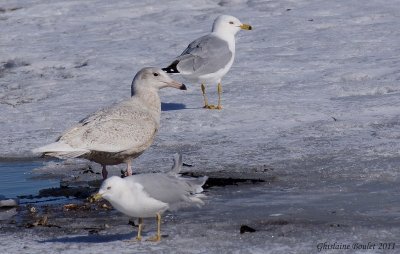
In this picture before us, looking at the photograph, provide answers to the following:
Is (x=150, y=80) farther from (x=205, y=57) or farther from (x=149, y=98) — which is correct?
(x=205, y=57)

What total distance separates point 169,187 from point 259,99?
217 inches

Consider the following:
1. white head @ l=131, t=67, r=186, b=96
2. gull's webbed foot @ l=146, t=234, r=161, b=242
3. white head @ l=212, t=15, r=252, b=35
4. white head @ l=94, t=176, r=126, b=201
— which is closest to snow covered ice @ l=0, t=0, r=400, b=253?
gull's webbed foot @ l=146, t=234, r=161, b=242

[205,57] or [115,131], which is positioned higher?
[115,131]

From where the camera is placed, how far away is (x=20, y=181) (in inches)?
→ 363

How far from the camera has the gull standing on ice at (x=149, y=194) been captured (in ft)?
21.2

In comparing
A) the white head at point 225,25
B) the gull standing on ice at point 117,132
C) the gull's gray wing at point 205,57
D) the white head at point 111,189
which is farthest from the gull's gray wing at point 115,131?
the white head at point 225,25

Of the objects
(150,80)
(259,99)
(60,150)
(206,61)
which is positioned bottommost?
A: (259,99)

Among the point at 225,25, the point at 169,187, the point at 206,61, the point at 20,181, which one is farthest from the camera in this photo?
the point at 225,25

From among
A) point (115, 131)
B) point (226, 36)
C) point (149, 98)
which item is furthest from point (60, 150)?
point (226, 36)

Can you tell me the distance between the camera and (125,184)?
257 inches

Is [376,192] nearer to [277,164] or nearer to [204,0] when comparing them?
[277,164]

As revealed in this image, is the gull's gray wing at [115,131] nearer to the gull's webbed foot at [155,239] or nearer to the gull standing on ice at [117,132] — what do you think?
the gull standing on ice at [117,132]

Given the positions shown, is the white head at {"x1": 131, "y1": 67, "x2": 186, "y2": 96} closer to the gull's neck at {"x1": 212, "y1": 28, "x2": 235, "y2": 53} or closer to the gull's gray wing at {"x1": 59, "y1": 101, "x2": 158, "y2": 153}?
the gull's gray wing at {"x1": 59, "y1": 101, "x2": 158, "y2": 153}

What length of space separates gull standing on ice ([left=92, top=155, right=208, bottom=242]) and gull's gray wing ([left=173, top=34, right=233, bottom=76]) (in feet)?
17.6
